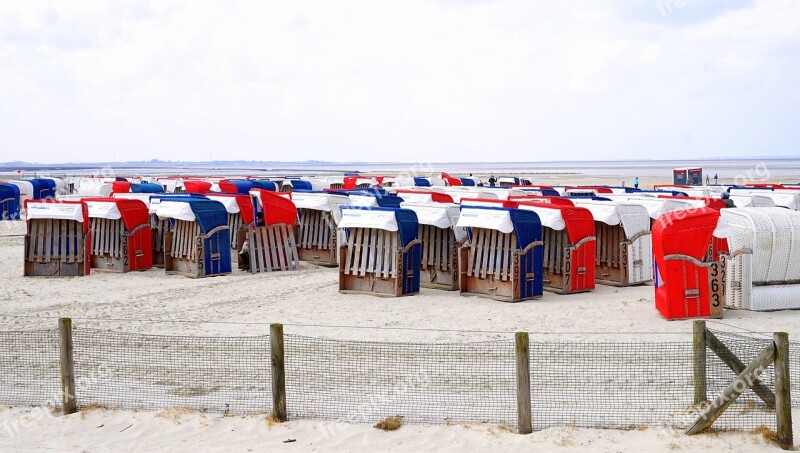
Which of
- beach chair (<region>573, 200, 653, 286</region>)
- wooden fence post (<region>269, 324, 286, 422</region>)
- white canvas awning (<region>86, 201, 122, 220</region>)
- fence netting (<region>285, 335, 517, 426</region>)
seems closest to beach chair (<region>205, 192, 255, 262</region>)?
white canvas awning (<region>86, 201, 122, 220</region>)

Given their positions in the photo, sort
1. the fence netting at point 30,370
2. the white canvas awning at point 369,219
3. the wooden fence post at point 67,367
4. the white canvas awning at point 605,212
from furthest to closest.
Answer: the white canvas awning at point 605,212 < the white canvas awning at point 369,219 < the fence netting at point 30,370 < the wooden fence post at point 67,367

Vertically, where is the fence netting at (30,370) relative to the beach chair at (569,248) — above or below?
below

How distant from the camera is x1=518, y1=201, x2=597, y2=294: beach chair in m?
16.7

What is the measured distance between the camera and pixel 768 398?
8.06 meters

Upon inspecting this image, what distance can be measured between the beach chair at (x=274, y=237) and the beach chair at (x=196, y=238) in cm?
70

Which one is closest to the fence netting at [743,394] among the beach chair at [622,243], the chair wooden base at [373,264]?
the chair wooden base at [373,264]

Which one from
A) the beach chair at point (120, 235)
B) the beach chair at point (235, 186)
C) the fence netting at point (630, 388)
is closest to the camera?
the fence netting at point (630, 388)

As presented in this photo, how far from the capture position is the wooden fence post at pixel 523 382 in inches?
308

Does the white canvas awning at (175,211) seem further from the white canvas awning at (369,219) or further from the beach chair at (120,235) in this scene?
the white canvas awning at (369,219)

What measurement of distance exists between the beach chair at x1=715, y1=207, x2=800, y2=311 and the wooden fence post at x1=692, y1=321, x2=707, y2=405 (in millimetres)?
5763

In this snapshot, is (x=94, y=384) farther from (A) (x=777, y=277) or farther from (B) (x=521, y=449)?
(A) (x=777, y=277)

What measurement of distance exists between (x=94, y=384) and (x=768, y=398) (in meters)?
7.56

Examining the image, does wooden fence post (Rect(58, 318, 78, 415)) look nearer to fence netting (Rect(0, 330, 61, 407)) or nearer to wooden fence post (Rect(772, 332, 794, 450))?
fence netting (Rect(0, 330, 61, 407))

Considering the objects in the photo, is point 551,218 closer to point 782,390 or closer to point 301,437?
point 782,390
